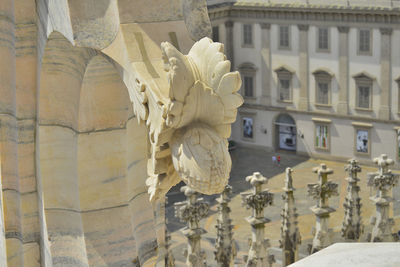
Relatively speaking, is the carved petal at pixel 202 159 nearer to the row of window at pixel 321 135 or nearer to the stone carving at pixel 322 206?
the stone carving at pixel 322 206

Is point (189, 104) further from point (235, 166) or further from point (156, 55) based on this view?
point (235, 166)

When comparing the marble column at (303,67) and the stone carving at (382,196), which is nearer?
the stone carving at (382,196)

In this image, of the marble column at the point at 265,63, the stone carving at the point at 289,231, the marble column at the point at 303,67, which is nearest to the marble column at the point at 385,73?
the marble column at the point at 303,67

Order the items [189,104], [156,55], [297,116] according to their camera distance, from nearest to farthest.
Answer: [189,104] → [156,55] → [297,116]

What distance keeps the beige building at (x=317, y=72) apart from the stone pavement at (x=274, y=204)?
1535mm

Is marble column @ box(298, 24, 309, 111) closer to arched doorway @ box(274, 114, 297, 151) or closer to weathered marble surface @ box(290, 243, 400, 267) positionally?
arched doorway @ box(274, 114, 297, 151)

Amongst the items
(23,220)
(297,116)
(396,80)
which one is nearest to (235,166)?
(297,116)

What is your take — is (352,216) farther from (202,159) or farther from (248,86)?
(248,86)

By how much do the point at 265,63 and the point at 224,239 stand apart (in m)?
43.8

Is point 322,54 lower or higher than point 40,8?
lower

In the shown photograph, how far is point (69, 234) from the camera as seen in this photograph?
29.0 ft

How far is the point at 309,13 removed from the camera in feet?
185

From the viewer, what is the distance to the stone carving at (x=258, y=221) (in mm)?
15953

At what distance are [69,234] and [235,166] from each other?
147 feet
